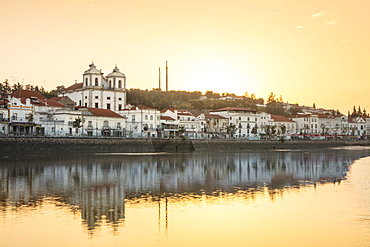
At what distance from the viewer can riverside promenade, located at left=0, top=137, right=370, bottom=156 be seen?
180ft

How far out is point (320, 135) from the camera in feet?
424

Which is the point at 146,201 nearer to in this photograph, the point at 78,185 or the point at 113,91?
the point at 78,185

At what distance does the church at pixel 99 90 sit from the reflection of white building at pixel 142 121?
10043 millimetres

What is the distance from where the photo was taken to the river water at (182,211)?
47.2 ft

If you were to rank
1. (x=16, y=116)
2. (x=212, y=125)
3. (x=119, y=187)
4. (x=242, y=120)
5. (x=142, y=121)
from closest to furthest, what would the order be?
(x=119, y=187) → (x=16, y=116) → (x=142, y=121) → (x=212, y=125) → (x=242, y=120)

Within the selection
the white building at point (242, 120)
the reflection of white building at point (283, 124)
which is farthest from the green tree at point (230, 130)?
the reflection of white building at point (283, 124)

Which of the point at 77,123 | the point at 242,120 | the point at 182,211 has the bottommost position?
the point at 182,211

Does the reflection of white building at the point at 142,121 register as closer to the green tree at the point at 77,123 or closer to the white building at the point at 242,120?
the green tree at the point at 77,123

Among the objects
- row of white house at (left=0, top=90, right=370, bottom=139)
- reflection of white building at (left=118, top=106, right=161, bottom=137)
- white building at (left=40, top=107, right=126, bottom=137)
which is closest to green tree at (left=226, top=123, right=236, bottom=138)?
row of white house at (left=0, top=90, right=370, bottom=139)

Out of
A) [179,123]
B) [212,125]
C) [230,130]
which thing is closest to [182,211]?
[179,123]

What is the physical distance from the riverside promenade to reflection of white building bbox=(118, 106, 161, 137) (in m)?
9.50

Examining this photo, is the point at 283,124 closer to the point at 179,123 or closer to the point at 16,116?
the point at 179,123

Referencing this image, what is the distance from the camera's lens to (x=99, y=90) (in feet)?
308

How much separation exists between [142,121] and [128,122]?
→ 2.52 m
